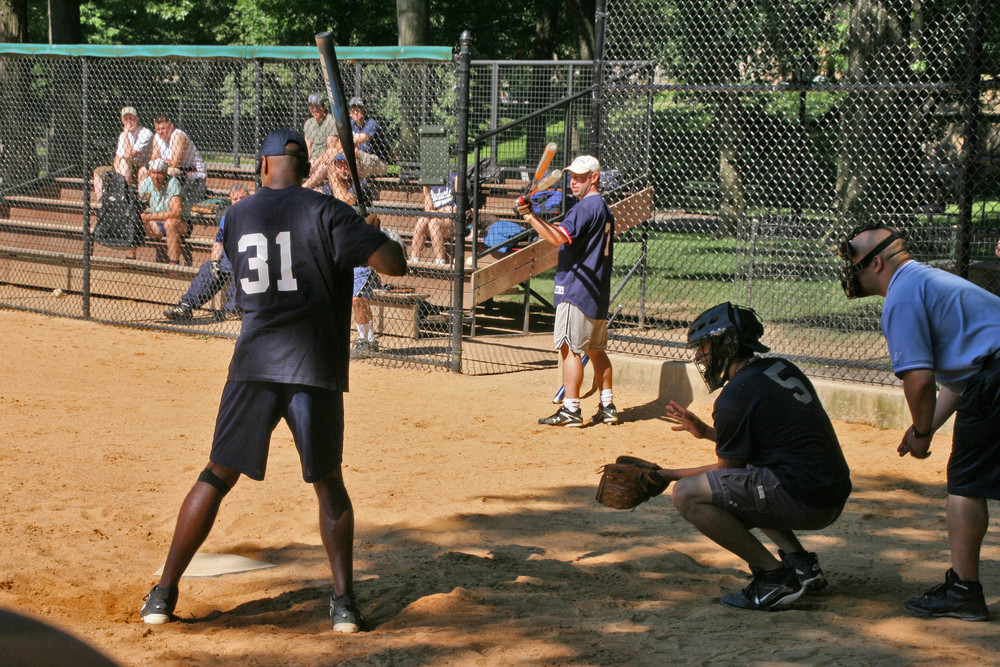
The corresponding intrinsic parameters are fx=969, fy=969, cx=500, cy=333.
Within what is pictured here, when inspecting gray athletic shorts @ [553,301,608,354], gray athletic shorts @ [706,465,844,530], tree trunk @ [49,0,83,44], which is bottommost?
gray athletic shorts @ [706,465,844,530]

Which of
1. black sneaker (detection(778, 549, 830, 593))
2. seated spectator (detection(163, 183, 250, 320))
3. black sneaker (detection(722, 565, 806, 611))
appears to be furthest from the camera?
seated spectator (detection(163, 183, 250, 320))

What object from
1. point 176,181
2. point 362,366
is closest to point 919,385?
point 362,366

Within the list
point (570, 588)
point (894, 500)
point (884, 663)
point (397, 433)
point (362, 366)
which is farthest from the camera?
point (362, 366)

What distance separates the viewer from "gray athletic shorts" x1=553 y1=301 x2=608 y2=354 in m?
8.27

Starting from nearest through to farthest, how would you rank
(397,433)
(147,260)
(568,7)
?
(397,433) → (147,260) → (568,7)

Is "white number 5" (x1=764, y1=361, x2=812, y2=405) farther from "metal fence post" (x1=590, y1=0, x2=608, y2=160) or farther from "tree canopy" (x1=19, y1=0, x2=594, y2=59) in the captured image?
"tree canopy" (x1=19, y1=0, x2=594, y2=59)

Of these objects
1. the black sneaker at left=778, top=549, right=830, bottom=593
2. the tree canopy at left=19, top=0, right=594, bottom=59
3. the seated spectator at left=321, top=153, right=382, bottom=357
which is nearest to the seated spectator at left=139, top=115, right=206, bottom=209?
the seated spectator at left=321, top=153, right=382, bottom=357

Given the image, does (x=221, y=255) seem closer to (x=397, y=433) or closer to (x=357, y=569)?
(x=397, y=433)

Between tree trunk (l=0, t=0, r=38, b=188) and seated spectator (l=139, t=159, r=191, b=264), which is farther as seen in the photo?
tree trunk (l=0, t=0, r=38, b=188)

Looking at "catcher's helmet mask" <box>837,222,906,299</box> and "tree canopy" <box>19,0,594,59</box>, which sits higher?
"tree canopy" <box>19,0,594,59</box>

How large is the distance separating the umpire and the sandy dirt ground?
230 millimetres

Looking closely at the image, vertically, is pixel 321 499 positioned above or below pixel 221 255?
below

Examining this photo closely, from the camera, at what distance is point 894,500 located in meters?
6.48

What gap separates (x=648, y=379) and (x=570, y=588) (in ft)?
14.9
